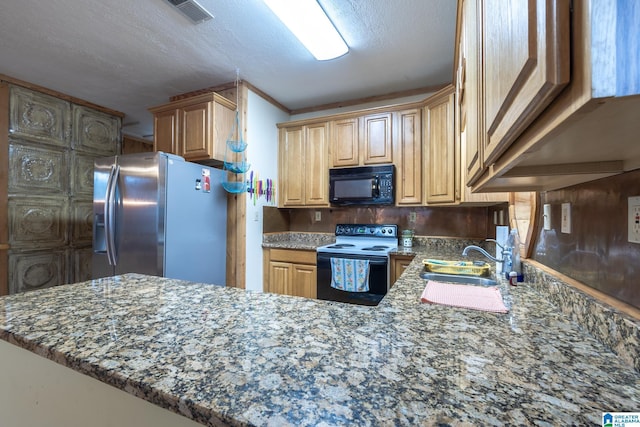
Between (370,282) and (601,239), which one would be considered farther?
(370,282)

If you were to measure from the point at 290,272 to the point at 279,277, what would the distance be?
149 mm

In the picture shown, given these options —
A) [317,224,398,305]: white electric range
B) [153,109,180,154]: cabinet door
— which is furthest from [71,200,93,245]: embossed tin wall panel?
[317,224,398,305]: white electric range

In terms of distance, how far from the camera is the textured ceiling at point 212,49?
184cm

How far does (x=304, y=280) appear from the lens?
2.89 meters

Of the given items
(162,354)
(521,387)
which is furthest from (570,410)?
(162,354)

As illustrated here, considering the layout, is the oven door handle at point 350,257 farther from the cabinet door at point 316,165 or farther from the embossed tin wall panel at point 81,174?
the embossed tin wall panel at point 81,174

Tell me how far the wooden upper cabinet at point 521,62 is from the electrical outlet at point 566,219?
0.55 metres

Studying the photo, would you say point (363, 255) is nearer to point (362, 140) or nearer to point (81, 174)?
point (362, 140)

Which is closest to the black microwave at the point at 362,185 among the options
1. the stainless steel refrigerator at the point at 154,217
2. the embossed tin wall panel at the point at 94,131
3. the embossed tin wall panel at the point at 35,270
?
the stainless steel refrigerator at the point at 154,217

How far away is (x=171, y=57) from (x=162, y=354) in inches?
101

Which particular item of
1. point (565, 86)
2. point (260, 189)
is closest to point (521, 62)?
point (565, 86)

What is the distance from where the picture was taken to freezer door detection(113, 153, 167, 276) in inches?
86.5

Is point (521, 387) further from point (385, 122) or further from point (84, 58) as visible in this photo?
point (84, 58)

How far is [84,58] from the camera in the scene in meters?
2.37
